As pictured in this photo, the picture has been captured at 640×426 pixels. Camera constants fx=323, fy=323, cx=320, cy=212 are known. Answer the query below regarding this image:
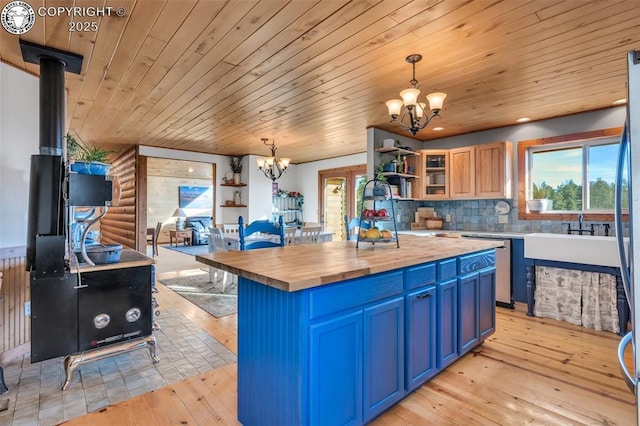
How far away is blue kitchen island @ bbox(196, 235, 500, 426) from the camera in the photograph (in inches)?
55.5

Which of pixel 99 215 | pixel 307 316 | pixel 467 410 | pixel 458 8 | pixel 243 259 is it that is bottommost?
pixel 467 410

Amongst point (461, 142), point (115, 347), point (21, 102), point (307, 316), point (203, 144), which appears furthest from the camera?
point (203, 144)

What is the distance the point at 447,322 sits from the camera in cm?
224

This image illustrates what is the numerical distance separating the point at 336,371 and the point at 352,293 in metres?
0.36

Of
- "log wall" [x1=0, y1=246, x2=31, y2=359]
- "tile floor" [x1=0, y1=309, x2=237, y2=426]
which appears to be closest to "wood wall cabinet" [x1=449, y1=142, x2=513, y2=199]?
"tile floor" [x1=0, y1=309, x2=237, y2=426]

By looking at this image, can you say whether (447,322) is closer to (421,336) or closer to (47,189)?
(421,336)

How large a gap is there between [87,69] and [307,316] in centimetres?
284

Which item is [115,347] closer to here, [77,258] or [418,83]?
[77,258]

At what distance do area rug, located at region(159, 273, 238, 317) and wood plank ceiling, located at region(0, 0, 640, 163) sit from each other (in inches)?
91.8

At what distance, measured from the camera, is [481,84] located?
9.75 feet

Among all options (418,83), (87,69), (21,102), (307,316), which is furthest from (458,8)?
(21,102)

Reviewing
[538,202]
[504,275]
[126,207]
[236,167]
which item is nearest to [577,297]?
[504,275]

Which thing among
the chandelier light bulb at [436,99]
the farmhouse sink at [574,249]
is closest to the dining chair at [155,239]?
the chandelier light bulb at [436,99]

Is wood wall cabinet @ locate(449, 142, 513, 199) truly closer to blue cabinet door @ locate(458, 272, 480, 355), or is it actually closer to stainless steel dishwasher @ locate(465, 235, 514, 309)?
stainless steel dishwasher @ locate(465, 235, 514, 309)
